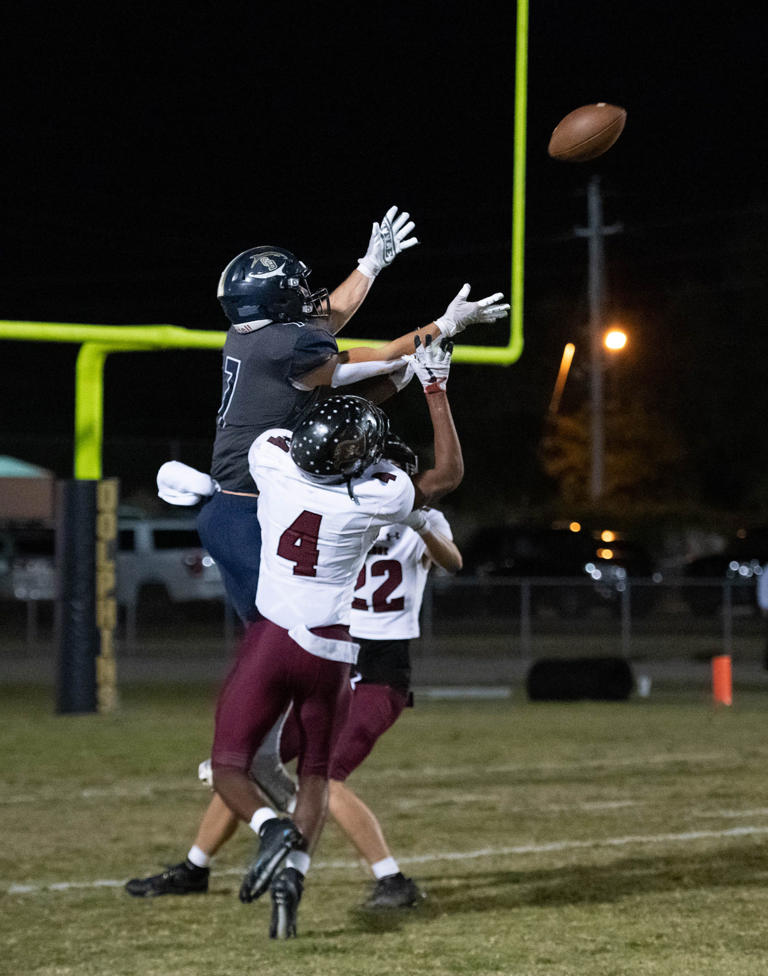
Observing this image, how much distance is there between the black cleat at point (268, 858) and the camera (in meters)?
4.75

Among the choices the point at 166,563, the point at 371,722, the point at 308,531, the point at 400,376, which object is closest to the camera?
the point at 308,531

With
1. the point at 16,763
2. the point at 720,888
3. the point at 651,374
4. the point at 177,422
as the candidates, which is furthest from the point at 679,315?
the point at 720,888

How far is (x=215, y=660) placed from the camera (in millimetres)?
20375

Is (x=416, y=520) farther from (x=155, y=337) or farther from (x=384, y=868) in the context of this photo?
(x=155, y=337)

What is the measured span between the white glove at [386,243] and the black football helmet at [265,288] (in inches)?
22.8

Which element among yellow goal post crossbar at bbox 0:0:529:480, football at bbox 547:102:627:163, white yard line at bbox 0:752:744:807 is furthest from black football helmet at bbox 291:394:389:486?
yellow goal post crossbar at bbox 0:0:529:480

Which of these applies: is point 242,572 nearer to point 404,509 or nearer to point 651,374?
point 404,509

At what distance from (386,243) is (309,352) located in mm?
907

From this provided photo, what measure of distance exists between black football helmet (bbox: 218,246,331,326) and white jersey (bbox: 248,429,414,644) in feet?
1.66

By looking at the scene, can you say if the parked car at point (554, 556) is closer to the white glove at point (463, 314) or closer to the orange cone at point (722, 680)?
the orange cone at point (722, 680)

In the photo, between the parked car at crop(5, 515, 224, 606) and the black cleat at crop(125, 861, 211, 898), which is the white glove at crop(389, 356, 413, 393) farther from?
the parked car at crop(5, 515, 224, 606)

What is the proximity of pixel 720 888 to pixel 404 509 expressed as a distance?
2236 millimetres

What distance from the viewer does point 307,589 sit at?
16.6ft

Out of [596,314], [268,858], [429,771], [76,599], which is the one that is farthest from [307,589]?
[596,314]
